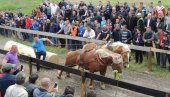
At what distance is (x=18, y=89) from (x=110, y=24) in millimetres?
11200

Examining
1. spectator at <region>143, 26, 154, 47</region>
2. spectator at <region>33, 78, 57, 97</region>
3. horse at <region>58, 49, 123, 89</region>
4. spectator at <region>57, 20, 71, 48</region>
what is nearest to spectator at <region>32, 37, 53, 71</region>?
horse at <region>58, 49, 123, 89</region>

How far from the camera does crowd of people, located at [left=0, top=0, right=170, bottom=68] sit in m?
16.1

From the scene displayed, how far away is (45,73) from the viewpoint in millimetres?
15508

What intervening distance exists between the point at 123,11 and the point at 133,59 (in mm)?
3812

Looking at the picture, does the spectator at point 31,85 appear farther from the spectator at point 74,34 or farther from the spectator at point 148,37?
the spectator at point 74,34

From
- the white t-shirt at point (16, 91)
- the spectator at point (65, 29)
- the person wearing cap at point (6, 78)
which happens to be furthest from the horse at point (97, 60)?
the spectator at point (65, 29)

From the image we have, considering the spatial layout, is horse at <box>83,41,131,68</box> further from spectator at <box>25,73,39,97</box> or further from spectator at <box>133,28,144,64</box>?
spectator at <box>25,73,39,97</box>

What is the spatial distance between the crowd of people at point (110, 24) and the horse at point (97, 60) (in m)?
3.35

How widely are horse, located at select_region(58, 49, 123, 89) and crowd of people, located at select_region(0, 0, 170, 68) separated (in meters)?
3.35

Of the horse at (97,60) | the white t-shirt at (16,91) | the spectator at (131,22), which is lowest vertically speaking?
the horse at (97,60)

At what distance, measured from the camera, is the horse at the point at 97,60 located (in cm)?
1230

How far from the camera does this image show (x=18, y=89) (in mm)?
7676

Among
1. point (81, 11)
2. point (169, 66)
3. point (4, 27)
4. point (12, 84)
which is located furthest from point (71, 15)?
point (12, 84)

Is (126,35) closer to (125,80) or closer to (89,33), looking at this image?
(89,33)
